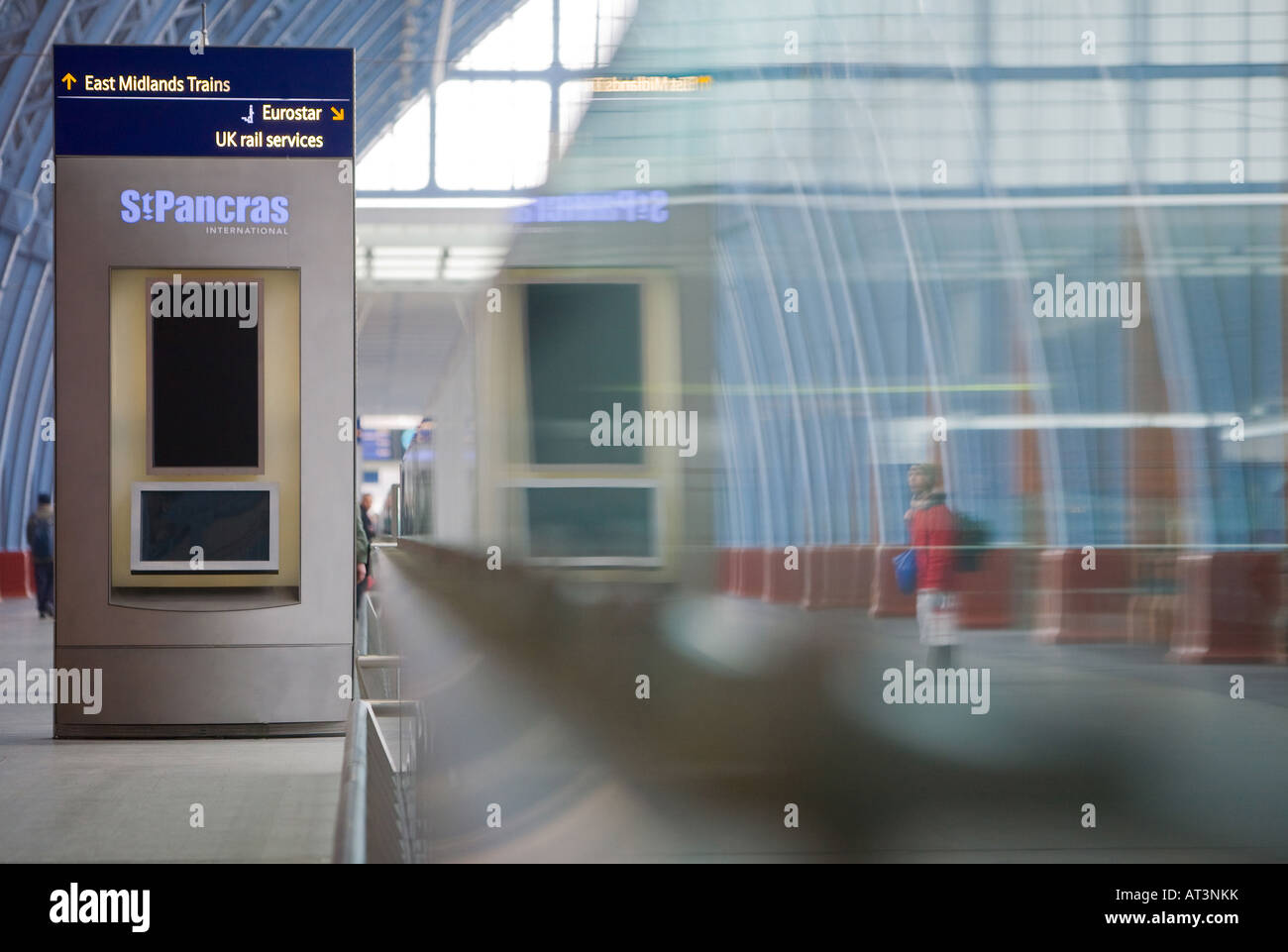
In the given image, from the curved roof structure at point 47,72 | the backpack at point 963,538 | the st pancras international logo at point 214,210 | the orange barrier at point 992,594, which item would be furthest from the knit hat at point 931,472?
the orange barrier at point 992,594

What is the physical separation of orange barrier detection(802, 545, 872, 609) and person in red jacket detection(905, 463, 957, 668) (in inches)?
422

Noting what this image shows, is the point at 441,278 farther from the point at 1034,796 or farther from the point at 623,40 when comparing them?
the point at 1034,796

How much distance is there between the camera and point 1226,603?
12.7 m

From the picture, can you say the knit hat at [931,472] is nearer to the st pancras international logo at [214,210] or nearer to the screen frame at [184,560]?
the screen frame at [184,560]

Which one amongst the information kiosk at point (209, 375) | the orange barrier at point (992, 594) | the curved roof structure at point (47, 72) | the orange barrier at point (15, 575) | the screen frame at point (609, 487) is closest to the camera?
the information kiosk at point (209, 375)

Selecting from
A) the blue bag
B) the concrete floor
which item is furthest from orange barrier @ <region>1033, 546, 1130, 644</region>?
the concrete floor

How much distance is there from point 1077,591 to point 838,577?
6.54 metres

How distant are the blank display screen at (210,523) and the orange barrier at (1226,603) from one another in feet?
28.8

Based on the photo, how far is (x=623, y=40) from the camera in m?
8.18

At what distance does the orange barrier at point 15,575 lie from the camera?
26641 mm

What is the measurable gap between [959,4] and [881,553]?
831cm

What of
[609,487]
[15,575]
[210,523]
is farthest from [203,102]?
[15,575]

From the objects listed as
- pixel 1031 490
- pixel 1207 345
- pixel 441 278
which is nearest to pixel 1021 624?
pixel 1031 490

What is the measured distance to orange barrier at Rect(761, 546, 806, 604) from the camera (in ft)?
74.4
